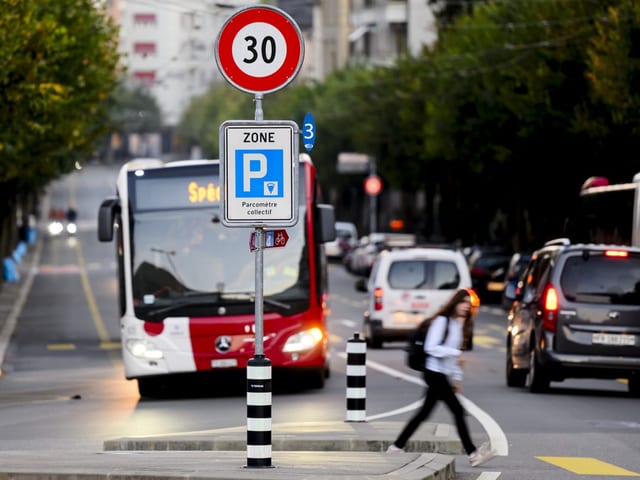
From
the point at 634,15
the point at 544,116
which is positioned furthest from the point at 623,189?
the point at 544,116

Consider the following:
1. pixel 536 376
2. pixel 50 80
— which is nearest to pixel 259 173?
pixel 536 376

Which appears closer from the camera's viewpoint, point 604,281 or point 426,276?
point 604,281

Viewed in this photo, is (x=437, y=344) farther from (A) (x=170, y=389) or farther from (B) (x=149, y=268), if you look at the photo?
(A) (x=170, y=389)

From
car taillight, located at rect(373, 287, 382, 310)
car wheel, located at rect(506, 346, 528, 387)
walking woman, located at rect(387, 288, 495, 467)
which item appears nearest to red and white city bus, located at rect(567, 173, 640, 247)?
car taillight, located at rect(373, 287, 382, 310)

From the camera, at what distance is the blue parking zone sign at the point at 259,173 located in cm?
1355

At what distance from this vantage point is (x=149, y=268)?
24.2 m

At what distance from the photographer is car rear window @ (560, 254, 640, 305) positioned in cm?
2356

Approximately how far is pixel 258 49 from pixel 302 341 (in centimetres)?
1071

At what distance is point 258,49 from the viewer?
1345cm

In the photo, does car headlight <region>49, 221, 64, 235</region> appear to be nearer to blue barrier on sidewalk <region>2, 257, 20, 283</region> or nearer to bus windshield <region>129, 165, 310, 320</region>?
blue barrier on sidewalk <region>2, 257, 20, 283</region>

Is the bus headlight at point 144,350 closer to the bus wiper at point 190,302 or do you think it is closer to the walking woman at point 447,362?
the bus wiper at point 190,302

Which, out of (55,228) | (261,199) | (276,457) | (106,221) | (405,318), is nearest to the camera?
(261,199)

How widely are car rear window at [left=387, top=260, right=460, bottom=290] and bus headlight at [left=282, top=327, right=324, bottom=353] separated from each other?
11.7m

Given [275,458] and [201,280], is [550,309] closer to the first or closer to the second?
[201,280]
